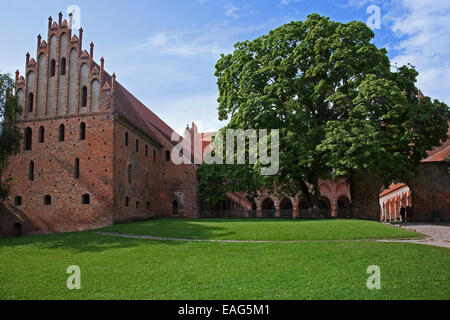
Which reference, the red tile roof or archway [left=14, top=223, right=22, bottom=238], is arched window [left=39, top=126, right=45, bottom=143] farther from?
the red tile roof

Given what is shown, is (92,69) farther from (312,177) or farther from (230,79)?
(312,177)

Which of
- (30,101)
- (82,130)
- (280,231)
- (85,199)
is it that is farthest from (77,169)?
(280,231)

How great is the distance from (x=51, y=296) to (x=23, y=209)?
1846 centimetres

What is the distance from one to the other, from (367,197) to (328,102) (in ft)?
23.5

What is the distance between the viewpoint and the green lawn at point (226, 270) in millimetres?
8930

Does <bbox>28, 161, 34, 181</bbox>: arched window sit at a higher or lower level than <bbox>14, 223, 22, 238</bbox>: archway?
higher

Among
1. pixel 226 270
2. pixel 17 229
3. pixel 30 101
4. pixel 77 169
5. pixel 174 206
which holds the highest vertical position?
pixel 30 101

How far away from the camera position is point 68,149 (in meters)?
24.8

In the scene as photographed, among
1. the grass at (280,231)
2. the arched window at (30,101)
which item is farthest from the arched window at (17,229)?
the grass at (280,231)

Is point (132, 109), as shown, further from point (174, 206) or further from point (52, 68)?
point (174, 206)

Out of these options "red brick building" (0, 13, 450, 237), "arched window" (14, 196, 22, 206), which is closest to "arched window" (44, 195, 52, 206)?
"red brick building" (0, 13, 450, 237)

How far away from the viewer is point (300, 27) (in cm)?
2462

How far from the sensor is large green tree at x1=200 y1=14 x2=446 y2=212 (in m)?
21.2

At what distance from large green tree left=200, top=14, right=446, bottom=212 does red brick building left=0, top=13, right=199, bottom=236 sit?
8493 millimetres
